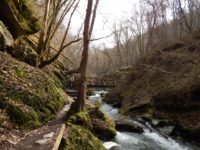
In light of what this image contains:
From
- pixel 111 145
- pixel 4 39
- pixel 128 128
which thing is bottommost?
pixel 111 145

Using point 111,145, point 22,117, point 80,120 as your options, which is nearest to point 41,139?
point 22,117

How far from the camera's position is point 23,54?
11.9 metres

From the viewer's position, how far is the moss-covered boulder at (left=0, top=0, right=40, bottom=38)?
12180 mm

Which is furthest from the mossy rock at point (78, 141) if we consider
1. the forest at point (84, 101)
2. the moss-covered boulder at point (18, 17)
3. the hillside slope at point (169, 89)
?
the moss-covered boulder at point (18, 17)

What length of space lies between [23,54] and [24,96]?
407 centimetres

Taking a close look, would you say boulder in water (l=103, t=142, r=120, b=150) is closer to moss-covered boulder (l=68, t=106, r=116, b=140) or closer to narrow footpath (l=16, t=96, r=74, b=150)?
moss-covered boulder (l=68, t=106, r=116, b=140)

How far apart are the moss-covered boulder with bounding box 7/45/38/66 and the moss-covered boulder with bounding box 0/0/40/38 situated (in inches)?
45.8

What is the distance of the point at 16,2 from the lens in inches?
534

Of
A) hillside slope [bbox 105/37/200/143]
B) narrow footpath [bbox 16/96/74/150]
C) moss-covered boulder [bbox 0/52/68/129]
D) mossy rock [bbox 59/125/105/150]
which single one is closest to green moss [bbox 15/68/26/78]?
moss-covered boulder [bbox 0/52/68/129]

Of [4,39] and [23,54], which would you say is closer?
→ [4,39]

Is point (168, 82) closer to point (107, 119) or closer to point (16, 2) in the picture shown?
point (107, 119)

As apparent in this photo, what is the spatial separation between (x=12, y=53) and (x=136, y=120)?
753 cm

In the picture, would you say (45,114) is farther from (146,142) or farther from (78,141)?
(146,142)

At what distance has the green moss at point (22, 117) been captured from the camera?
733cm
